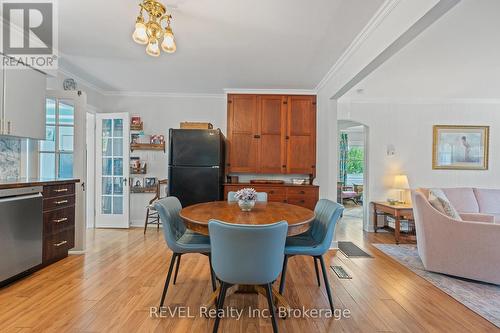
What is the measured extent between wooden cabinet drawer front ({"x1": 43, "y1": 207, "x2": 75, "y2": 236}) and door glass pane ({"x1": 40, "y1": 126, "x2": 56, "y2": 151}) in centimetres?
85

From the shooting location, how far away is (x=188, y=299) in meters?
2.30

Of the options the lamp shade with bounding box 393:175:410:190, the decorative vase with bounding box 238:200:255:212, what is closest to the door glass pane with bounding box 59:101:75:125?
the decorative vase with bounding box 238:200:255:212

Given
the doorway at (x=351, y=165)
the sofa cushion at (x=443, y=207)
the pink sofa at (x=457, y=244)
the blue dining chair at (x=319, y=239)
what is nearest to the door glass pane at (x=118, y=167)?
the blue dining chair at (x=319, y=239)

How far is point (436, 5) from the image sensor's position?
162cm

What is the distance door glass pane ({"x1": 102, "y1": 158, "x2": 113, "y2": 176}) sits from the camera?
480cm

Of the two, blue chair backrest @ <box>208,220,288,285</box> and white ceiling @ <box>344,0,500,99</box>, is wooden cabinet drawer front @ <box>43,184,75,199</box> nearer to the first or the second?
blue chair backrest @ <box>208,220,288,285</box>

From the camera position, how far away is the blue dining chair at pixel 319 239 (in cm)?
211

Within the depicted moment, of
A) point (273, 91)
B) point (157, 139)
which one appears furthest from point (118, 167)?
point (273, 91)

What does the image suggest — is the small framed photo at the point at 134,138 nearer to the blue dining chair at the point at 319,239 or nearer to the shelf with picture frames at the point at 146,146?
the shelf with picture frames at the point at 146,146

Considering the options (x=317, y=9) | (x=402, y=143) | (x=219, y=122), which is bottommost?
(x=402, y=143)

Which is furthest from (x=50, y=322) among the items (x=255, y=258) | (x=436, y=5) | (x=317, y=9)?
(x=436, y=5)

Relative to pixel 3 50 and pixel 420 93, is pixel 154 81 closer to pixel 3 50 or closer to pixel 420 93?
pixel 3 50

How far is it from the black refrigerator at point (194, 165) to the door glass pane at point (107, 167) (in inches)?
70.2

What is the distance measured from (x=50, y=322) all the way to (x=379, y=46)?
136 inches
